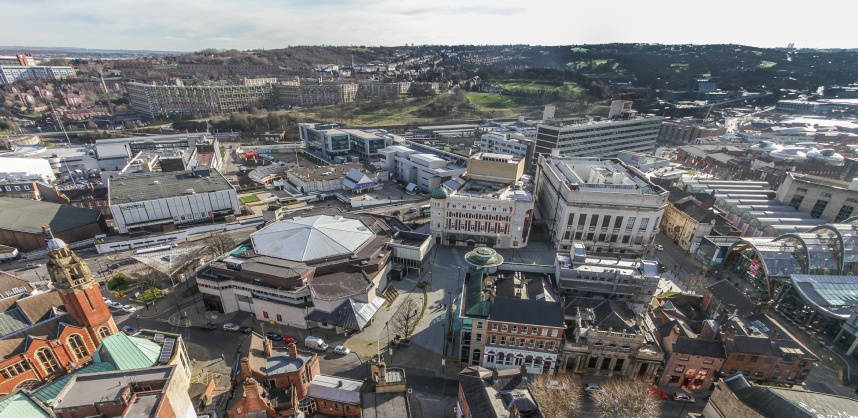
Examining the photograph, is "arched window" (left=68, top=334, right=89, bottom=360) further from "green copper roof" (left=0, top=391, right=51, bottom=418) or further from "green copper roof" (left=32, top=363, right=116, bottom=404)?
"green copper roof" (left=0, top=391, right=51, bottom=418)

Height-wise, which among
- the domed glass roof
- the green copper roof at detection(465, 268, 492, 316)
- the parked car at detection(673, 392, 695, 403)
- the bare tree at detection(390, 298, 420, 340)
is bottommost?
the bare tree at detection(390, 298, 420, 340)

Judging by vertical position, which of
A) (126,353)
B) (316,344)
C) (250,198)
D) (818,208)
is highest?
(818,208)

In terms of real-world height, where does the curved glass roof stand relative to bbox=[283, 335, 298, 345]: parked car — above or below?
above

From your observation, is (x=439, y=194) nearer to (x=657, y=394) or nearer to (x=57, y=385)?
(x=657, y=394)

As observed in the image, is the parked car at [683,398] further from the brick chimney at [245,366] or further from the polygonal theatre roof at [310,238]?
the polygonal theatre roof at [310,238]

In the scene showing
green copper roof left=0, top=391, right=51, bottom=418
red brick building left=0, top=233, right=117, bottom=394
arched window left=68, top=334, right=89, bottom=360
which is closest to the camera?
green copper roof left=0, top=391, right=51, bottom=418

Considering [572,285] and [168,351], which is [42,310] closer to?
[168,351]

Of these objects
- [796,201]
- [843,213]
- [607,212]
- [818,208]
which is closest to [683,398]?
[607,212]

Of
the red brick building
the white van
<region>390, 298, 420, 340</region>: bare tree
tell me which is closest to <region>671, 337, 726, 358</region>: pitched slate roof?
<region>390, 298, 420, 340</region>: bare tree

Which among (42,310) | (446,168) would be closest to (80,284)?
(42,310)
